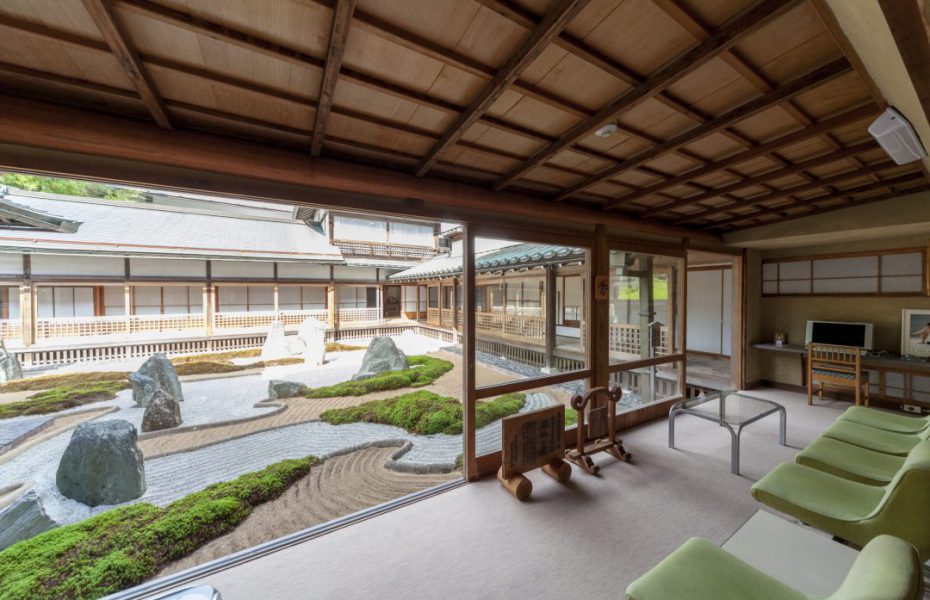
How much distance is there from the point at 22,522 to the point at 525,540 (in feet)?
13.7

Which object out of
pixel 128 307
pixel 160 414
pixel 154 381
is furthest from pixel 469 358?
pixel 128 307

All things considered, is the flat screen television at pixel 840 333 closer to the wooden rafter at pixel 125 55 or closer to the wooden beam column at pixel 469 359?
the wooden beam column at pixel 469 359

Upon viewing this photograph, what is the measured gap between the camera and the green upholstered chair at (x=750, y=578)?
0.90 meters

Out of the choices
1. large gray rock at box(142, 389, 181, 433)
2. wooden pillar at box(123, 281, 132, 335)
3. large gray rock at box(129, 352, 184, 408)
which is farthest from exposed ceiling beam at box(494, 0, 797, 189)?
wooden pillar at box(123, 281, 132, 335)

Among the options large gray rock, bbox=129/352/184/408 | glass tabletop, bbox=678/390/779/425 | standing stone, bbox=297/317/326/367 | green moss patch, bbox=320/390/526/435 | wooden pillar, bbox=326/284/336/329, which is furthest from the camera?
wooden pillar, bbox=326/284/336/329

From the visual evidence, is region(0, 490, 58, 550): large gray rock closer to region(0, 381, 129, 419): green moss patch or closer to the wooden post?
region(0, 381, 129, 419): green moss patch

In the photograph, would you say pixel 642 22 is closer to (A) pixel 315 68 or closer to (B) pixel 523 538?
(A) pixel 315 68

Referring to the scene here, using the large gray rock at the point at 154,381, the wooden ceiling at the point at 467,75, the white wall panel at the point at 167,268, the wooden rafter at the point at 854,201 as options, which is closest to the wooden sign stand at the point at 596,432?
the wooden ceiling at the point at 467,75

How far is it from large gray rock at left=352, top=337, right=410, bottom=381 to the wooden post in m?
4.87

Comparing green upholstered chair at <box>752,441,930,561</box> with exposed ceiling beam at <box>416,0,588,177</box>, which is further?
green upholstered chair at <box>752,441,930,561</box>

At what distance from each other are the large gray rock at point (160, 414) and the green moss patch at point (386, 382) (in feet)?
5.98

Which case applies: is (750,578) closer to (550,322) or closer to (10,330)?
(550,322)

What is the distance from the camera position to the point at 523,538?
223 centimetres

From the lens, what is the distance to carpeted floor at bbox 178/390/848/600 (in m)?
1.88
